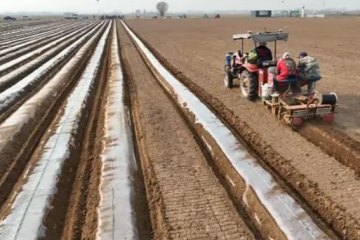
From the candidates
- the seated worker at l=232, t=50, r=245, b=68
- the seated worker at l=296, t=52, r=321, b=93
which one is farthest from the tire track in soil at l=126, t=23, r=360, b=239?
the seated worker at l=232, t=50, r=245, b=68

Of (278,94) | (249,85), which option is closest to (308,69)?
(278,94)

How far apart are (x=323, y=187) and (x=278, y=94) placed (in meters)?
3.38

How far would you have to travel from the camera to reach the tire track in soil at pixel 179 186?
438 cm

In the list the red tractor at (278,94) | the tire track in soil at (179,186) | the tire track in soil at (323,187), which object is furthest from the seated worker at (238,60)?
the tire track in soil at (323,187)

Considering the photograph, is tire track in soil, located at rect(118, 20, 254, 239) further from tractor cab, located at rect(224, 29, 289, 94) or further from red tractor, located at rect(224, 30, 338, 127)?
tractor cab, located at rect(224, 29, 289, 94)

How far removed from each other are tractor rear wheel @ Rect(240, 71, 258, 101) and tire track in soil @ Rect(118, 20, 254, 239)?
7.19 feet

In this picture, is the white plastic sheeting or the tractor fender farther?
the tractor fender

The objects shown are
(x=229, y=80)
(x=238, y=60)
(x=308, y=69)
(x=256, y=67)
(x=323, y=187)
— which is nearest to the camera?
(x=323, y=187)

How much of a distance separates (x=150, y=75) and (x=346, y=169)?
9.18 m

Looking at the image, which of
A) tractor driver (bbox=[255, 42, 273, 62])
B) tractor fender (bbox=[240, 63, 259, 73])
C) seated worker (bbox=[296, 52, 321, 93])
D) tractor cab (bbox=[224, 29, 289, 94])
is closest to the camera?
seated worker (bbox=[296, 52, 321, 93])

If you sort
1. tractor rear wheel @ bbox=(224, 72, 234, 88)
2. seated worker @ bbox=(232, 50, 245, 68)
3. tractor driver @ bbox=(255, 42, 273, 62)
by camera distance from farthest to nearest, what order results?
tractor rear wheel @ bbox=(224, 72, 234, 88)
seated worker @ bbox=(232, 50, 245, 68)
tractor driver @ bbox=(255, 42, 273, 62)

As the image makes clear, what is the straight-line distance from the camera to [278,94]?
8.16m

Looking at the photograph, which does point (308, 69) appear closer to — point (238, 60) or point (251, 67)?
point (251, 67)

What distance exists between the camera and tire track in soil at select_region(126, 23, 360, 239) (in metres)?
4.43
